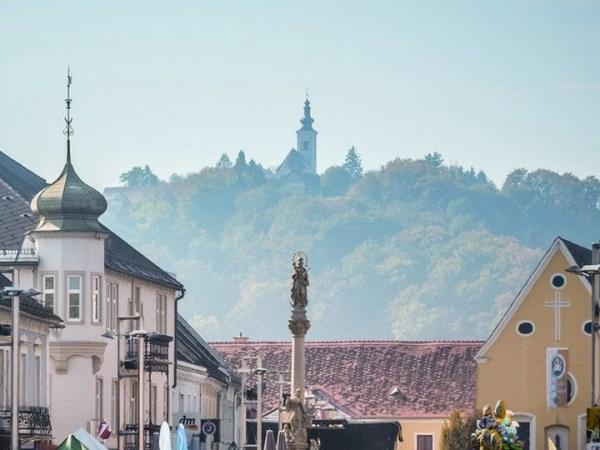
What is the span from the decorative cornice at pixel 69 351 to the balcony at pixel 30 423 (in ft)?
31.4

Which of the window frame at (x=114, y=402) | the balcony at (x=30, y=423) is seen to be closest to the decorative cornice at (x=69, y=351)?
the window frame at (x=114, y=402)

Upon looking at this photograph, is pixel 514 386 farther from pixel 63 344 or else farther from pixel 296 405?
pixel 63 344

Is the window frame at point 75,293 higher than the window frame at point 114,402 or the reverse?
higher

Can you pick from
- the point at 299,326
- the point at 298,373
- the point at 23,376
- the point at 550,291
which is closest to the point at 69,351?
the point at 23,376

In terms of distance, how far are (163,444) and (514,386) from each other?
72214 mm

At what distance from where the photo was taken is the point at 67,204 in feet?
272

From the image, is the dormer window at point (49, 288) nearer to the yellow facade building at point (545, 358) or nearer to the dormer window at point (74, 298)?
the dormer window at point (74, 298)

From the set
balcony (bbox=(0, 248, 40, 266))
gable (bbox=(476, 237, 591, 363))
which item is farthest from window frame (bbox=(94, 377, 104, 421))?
gable (bbox=(476, 237, 591, 363))

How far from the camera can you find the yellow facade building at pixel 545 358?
119 metres

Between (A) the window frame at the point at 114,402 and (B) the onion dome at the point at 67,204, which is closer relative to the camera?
(B) the onion dome at the point at 67,204

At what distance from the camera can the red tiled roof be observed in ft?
460

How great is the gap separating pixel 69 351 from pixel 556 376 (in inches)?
Answer: 1582

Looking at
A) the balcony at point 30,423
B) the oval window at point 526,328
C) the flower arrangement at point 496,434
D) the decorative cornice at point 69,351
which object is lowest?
the flower arrangement at point 496,434

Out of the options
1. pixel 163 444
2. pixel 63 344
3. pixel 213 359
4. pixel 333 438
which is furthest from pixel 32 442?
pixel 333 438
